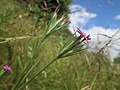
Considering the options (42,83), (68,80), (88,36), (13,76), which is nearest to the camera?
(88,36)

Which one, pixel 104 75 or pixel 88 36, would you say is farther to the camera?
pixel 104 75

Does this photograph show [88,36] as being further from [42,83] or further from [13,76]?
[42,83]

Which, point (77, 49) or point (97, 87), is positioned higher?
point (97, 87)

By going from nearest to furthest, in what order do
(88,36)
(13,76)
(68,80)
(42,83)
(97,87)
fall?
(88,36)
(13,76)
(42,83)
(68,80)
(97,87)

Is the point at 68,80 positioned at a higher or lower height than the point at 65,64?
lower

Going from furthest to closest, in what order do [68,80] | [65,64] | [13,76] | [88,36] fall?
[65,64] → [68,80] → [13,76] → [88,36]

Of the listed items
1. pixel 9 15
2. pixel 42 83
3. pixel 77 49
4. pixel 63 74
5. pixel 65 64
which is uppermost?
pixel 9 15

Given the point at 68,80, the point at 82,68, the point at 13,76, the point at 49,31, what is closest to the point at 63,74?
the point at 68,80

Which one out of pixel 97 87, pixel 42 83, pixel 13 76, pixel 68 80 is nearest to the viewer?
pixel 13 76

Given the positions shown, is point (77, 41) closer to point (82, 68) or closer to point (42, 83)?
point (42, 83)

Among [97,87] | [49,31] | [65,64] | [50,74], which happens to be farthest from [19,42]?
[49,31]
